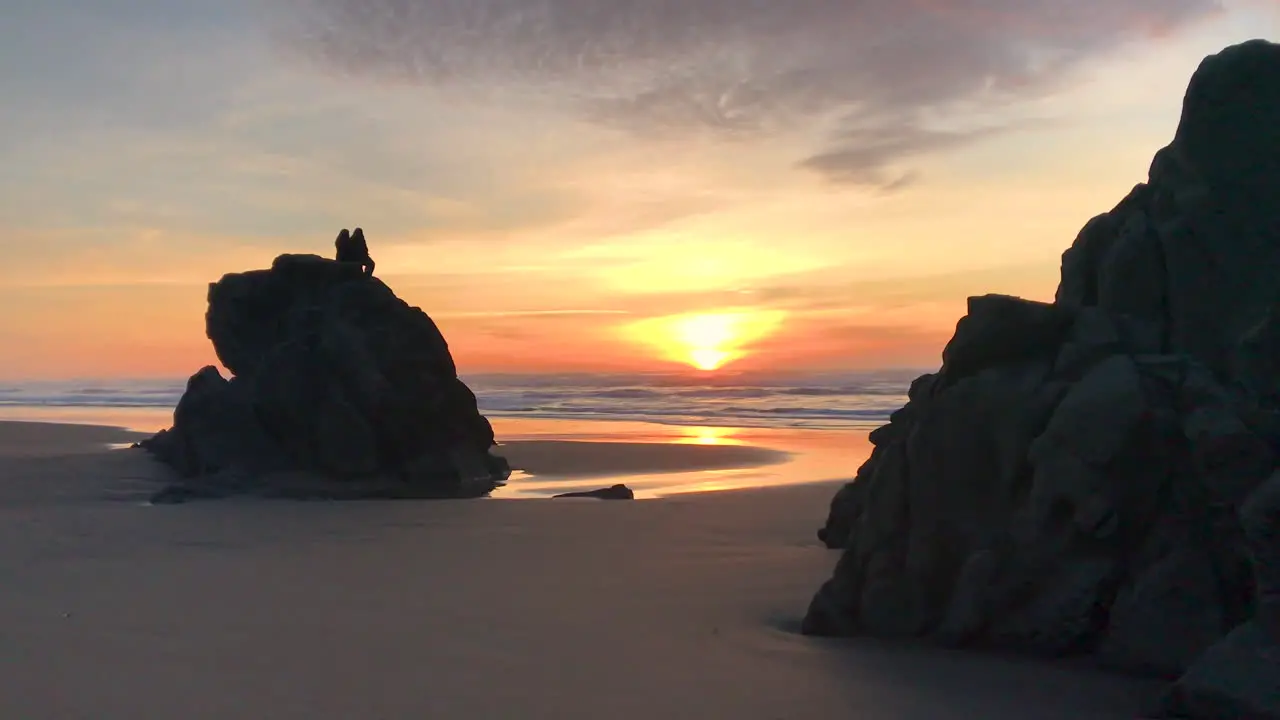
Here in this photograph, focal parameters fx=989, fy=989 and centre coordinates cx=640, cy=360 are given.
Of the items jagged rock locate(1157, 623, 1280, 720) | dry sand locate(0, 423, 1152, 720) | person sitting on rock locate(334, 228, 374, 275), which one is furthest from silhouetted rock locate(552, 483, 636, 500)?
jagged rock locate(1157, 623, 1280, 720)

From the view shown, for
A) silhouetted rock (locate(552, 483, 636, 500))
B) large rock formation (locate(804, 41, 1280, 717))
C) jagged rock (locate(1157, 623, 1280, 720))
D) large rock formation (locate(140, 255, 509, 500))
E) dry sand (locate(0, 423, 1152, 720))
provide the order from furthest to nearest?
large rock formation (locate(140, 255, 509, 500))
silhouetted rock (locate(552, 483, 636, 500))
large rock formation (locate(804, 41, 1280, 717))
dry sand (locate(0, 423, 1152, 720))
jagged rock (locate(1157, 623, 1280, 720))

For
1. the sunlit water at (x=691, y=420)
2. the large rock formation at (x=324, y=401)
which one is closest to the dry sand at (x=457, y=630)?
the large rock formation at (x=324, y=401)

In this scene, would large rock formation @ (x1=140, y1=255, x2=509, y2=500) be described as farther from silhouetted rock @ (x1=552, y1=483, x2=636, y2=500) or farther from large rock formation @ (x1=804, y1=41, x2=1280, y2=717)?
large rock formation @ (x1=804, y1=41, x2=1280, y2=717)

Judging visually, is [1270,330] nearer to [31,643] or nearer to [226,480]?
[31,643]

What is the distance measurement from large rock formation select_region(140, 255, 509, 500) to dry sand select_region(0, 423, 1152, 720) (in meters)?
4.35

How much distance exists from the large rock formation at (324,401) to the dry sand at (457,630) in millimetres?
4350

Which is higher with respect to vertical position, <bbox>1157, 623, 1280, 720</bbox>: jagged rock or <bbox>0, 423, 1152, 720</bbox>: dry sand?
<bbox>1157, 623, 1280, 720</bbox>: jagged rock

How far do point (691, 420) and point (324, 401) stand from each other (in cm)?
2779

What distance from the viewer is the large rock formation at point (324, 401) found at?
18.1 meters

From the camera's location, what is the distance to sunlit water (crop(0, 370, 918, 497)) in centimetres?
2045

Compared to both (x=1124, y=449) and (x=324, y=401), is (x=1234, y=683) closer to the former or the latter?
(x=1124, y=449)

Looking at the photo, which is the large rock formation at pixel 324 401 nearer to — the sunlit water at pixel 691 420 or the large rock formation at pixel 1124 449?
the sunlit water at pixel 691 420

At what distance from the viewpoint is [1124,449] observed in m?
6.25

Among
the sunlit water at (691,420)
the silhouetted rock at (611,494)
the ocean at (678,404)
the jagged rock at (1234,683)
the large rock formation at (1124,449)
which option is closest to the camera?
the jagged rock at (1234,683)
